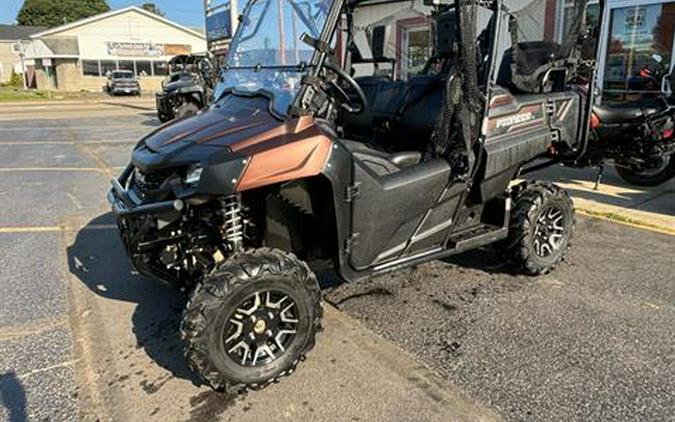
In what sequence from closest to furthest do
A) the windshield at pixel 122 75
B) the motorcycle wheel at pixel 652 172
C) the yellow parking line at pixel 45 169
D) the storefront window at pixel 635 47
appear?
the motorcycle wheel at pixel 652 172 < the yellow parking line at pixel 45 169 < the storefront window at pixel 635 47 < the windshield at pixel 122 75

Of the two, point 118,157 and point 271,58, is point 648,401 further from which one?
point 118,157

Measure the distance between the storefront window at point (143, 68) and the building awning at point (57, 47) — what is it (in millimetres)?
4636

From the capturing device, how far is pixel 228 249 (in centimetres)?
307

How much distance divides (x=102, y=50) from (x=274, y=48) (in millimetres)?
47349

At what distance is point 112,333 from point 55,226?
2771 mm

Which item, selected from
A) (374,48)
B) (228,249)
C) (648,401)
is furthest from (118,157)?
(648,401)

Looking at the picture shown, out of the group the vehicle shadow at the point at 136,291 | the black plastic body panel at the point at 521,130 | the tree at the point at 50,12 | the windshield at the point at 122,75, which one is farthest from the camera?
the tree at the point at 50,12

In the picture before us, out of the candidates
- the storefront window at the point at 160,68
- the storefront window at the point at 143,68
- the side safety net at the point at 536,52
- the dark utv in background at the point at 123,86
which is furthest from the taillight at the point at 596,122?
the storefront window at the point at 143,68

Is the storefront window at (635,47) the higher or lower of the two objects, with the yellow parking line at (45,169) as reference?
higher

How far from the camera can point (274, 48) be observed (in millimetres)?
3650

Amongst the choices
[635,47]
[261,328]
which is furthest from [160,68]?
[261,328]

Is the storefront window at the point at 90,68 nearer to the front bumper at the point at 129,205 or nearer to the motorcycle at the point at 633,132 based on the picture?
the motorcycle at the point at 633,132

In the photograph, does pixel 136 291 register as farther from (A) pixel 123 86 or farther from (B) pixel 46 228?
(A) pixel 123 86

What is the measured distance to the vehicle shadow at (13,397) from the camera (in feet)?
8.81
